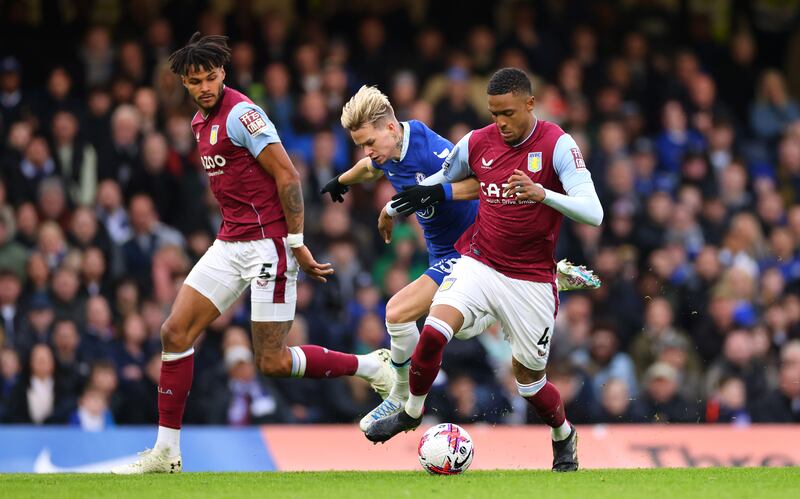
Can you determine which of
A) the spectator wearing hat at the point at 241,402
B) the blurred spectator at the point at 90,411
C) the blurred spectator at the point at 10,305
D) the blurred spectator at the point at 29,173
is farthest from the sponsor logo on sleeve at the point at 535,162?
the blurred spectator at the point at 29,173

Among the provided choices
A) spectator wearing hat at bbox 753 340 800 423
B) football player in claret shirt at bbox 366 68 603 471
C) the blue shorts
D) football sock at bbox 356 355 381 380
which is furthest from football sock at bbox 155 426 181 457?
spectator wearing hat at bbox 753 340 800 423

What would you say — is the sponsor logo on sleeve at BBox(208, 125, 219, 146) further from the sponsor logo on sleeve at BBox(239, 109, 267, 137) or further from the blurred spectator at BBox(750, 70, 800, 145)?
the blurred spectator at BBox(750, 70, 800, 145)

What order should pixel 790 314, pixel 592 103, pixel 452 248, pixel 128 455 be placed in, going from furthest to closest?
pixel 592 103
pixel 790 314
pixel 128 455
pixel 452 248

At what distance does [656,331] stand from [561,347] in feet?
3.17

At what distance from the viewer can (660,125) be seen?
55.9 feet

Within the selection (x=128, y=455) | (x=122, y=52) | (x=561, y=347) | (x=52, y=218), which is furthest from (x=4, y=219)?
(x=561, y=347)

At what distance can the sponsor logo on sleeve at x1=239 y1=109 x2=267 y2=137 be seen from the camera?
888 centimetres

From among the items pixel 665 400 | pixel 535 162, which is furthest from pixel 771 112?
pixel 535 162

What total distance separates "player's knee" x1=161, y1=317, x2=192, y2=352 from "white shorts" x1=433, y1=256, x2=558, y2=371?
5.30 feet

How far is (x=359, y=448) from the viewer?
11.7m

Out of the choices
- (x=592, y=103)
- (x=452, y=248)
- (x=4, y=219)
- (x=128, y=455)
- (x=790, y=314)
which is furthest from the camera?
(x=592, y=103)

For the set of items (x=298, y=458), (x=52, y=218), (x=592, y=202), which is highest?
(x=592, y=202)

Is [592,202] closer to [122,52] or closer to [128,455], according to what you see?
[128,455]

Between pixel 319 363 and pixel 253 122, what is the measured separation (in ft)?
5.56
